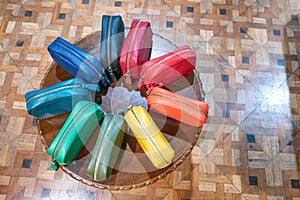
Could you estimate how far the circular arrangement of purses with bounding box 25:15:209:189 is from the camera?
1219 millimetres

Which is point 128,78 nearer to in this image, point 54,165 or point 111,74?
point 111,74

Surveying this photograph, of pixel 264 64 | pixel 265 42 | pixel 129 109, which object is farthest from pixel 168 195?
pixel 265 42

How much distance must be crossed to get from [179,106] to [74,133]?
0.37m

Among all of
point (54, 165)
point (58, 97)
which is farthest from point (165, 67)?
point (54, 165)

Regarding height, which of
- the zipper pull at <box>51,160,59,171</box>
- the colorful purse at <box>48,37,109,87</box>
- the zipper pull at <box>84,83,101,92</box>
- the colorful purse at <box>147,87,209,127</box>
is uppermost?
the colorful purse at <box>48,37,109,87</box>

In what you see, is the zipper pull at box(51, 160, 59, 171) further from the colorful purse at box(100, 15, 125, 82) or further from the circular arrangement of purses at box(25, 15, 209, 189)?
the colorful purse at box(100, 15, 125, 82)

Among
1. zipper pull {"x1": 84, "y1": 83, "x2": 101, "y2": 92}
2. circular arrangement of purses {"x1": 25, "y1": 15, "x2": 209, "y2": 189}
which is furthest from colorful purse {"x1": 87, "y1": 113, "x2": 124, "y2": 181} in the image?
zipper pull {"x1": 84, "y1": 83, "x2": 101, "y2": 92}

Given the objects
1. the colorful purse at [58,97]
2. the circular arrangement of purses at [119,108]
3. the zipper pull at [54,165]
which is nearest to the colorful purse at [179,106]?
the circular arrangement of purses at [119,108]

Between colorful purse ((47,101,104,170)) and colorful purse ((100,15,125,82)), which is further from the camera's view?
colorful purse ((100,15,125,82))

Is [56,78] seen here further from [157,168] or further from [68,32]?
[68,32]

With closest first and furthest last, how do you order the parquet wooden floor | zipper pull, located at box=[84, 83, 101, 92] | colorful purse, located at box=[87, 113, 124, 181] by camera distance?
colorful purse, located at box=[87, 113, 124, 181]
zipper pull, located at box=[84, 83, 101, 92]
the parquet wooden floor

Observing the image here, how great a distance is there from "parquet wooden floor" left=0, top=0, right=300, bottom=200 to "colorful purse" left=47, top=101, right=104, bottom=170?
0.47 meters

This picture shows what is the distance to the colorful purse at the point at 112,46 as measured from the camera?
1336mm

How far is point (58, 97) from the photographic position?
1.26m
